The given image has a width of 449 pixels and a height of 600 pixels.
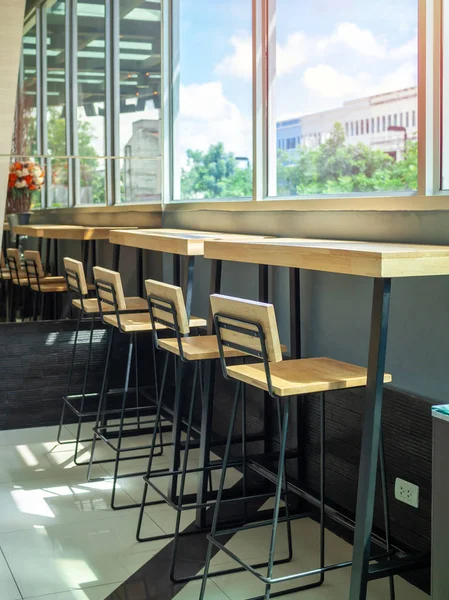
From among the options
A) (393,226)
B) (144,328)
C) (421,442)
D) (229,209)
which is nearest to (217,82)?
(229,209)

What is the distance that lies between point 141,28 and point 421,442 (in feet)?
12.1

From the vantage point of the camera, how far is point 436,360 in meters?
2.80

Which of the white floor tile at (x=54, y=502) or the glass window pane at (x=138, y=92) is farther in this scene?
the glass window pane at (x=138, y=92)

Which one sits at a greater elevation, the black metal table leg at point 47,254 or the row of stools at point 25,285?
the black metal table leg at point 47,254

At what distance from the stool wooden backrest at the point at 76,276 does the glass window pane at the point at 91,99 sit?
2.69 feet

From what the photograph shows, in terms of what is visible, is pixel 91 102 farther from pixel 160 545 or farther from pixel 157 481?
pixel 160 545

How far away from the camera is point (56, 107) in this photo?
5.23 metres

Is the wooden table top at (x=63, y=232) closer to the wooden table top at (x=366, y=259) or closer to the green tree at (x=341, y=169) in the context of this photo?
the green tree at (x=341, y=169)

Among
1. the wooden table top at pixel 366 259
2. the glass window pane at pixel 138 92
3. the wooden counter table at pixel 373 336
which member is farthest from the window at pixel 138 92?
the wooden counter table at pixel 373 336

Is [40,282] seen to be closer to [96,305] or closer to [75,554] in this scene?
[96,305]

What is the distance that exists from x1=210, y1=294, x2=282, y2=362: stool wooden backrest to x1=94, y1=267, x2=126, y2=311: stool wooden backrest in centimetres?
130

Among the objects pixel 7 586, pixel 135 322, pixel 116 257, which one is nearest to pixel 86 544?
pixel 7 586

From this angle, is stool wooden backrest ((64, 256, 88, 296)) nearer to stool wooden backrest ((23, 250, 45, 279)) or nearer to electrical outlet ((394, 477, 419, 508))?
stool wooden backrest ((23, 250, 45, 279))

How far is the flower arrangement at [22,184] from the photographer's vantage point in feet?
16.6
